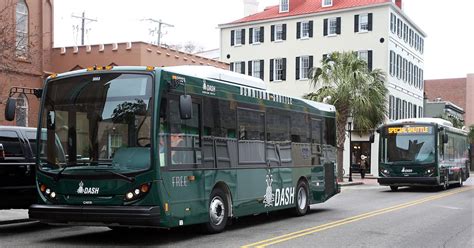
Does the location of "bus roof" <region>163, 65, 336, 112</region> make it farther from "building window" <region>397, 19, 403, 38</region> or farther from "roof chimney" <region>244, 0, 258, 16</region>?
"roof chimney" <region>244, 0, 258, 16</region>

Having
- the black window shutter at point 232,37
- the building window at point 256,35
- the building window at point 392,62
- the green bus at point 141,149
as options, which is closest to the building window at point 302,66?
the building window at point 256,35

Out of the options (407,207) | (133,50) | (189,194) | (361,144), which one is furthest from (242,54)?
(189,194)

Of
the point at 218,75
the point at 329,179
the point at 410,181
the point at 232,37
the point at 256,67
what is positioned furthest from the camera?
the point at 232,37

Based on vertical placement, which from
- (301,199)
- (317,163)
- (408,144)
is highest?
(408,144)

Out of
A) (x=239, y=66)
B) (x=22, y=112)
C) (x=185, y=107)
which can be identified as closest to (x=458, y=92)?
(x=239, y=66)

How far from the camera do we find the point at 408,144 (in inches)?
1047

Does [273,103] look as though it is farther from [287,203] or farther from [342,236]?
[342,236]

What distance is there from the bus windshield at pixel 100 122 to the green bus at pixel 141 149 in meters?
0.02

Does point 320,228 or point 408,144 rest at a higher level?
point 408,144

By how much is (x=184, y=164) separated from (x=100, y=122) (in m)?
1.61

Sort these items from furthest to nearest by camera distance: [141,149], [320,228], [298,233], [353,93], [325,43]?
[325,43] < [353,93] < [320,228] < [298,233] < [141,149]

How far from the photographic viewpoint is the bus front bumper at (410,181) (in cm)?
2603

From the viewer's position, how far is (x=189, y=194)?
34.6ft

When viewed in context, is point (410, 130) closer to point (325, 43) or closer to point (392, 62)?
point (392, 62)
